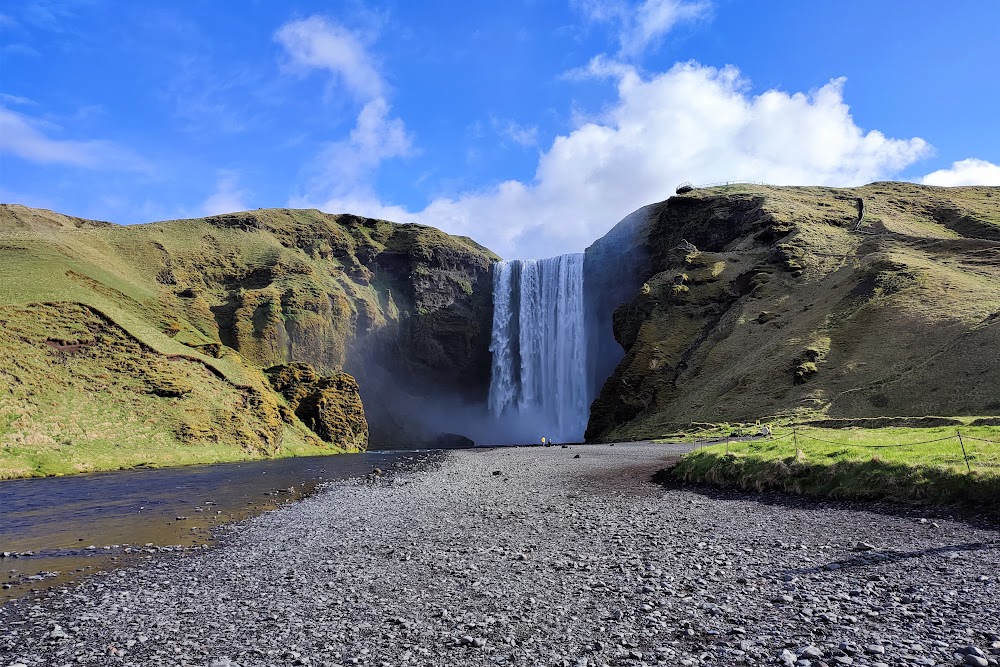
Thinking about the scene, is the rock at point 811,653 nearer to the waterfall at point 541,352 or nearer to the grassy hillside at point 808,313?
the grassy hillside at point 808,313

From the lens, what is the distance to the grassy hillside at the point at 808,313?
4553 centimetres

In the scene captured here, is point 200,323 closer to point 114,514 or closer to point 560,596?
point 114,514

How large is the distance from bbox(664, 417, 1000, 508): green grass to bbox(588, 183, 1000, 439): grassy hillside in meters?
21.4

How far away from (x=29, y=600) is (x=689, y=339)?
72015mm

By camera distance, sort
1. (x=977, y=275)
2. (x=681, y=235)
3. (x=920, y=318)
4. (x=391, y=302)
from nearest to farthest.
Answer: (x=920, y=318) → (x=977, y=275) → (x=681, y=235) → (x=391, y=302)

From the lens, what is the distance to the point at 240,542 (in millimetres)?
16562

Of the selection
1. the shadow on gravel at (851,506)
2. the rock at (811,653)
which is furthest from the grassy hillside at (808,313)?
the rock at (811,653)

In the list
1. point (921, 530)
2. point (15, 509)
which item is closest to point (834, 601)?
point (921, 530)

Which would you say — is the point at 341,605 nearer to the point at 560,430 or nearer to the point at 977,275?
the point at 977,275

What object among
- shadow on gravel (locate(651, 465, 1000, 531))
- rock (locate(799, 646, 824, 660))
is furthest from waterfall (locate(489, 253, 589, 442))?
rock (locate(799, 646, 824, 660))

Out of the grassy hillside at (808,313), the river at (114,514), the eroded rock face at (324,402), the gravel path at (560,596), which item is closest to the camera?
the gravel path at (560,596)

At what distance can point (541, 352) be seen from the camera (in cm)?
10206

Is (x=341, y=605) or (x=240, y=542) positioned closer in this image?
(x=341, y=605)

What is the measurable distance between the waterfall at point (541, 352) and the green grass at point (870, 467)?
67397 millimetres
